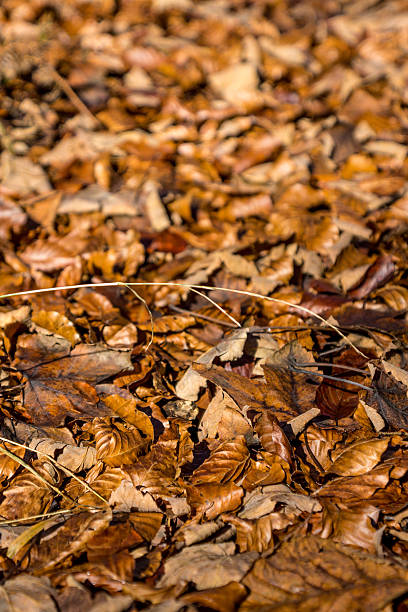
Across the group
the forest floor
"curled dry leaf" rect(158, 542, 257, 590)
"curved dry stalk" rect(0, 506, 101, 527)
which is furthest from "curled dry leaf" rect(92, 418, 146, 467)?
"curled dry leaf" rect(158, 542, 257, 590)

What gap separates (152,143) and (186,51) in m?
0.98

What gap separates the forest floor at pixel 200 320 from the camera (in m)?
1.04

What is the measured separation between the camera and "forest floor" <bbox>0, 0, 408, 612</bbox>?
1038 millimetres

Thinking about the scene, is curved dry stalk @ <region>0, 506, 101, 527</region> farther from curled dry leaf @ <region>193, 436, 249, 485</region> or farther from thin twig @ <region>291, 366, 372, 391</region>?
thin twig @ <region>291, 366, 372, 391</region>

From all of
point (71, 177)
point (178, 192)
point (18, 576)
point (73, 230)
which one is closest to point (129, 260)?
point (73, 230)

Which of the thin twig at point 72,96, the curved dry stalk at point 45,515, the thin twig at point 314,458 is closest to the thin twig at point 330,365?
the thin twig at point 314,458

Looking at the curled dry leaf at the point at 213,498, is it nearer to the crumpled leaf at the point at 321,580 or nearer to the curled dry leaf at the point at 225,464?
the curled dry leaf at the point at 225,464

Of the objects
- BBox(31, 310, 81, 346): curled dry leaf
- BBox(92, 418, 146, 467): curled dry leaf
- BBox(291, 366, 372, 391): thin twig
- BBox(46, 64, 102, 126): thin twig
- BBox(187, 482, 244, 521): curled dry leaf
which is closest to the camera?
BBox(187, 482, 244, 521): curled dry leaf

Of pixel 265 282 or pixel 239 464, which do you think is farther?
pixel 265 282

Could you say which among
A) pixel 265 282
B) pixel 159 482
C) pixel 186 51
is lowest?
pixel 159 482

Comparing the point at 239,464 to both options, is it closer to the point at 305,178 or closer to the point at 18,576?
the point at 18,576

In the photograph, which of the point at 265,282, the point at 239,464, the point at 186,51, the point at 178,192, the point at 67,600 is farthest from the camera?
the point at 186,51

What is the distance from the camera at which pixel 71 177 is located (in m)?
2.48

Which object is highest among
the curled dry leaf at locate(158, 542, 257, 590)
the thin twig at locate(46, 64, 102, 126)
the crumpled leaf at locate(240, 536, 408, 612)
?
the thin twig at locate(46, 64, 102, 126)
